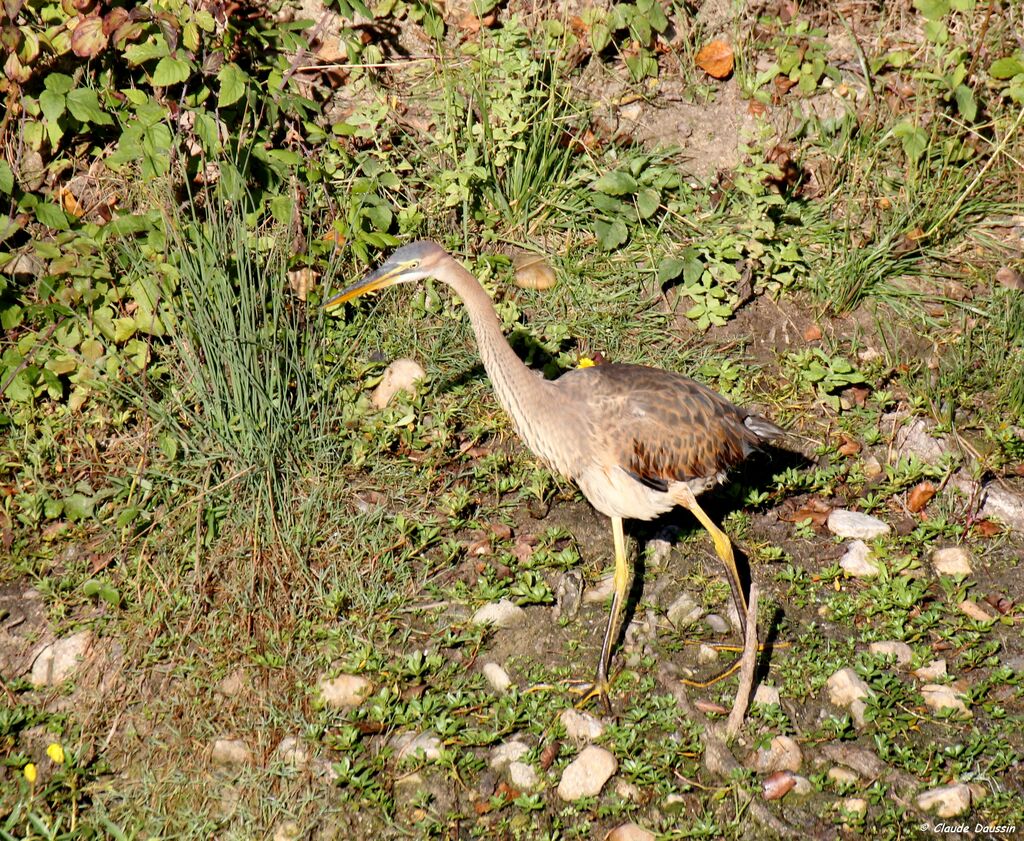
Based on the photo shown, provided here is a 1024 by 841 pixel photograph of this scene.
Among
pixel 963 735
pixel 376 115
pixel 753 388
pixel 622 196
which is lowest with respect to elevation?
pixel 963 735

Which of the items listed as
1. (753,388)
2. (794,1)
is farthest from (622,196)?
(794,1)

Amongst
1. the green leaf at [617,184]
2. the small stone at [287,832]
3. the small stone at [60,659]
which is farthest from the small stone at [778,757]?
the green leaf at [617,184]

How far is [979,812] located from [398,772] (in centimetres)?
209

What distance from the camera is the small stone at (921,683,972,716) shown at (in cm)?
417

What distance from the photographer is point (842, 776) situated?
3943 mm

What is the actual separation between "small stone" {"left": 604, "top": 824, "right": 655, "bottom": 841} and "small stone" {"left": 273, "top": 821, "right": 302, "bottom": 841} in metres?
1.11

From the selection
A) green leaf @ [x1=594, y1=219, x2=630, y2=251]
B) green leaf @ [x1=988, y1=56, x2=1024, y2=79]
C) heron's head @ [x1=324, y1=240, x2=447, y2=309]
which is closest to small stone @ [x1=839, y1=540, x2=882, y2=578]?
green leaf @ [x1=594, y1=219, x2=630, y2=251]

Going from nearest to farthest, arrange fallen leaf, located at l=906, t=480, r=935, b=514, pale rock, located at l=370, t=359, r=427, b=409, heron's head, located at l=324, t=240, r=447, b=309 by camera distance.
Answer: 1. heron's head, located at l=324, t=240, r=447, b=309
2. fallen leaf, located at l=906, t=480, r=935, b=514
3. pale rock, located at l=370, t=359, r=427, b=409

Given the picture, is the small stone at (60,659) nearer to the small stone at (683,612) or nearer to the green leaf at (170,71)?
the small stone at (683,612)

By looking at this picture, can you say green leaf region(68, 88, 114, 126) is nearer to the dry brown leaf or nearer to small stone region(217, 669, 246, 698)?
small stone region(217, 669, 246, 698)

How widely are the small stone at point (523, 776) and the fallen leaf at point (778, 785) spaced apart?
0.83m

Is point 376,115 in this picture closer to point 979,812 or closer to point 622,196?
point 622,196

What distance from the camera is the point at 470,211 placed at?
19.8ft

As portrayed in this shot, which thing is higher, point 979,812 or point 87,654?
point 87,654
